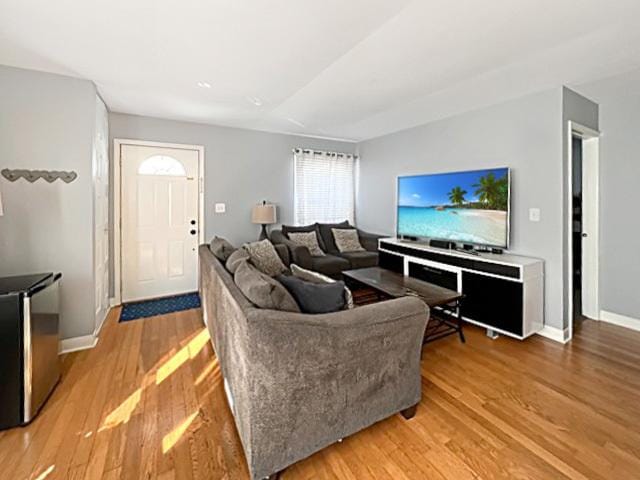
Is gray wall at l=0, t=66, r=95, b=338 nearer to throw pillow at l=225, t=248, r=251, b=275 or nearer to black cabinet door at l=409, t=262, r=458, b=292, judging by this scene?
throw pillow at l=225, t=248, r=251, b=275

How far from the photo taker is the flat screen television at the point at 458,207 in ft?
10.9

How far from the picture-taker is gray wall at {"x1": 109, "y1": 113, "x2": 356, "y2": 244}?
4.28m

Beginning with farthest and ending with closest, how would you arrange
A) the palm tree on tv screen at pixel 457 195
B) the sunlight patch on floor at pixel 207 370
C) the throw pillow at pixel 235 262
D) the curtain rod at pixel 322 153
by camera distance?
the curtain rod at pixel 322 153
the palm tree on tv screen at pixel 457 195
the sunlight patch on floor at pixel 207 370
the throw pillow at pixel 235 262

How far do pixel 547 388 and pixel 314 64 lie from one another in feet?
A: 9.84

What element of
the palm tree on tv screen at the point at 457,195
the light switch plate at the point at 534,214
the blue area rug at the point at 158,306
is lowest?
the blue area rug at the point at 158,306

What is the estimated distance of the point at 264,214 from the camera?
4.67 m

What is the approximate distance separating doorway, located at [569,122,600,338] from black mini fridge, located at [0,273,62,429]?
15.7 feet

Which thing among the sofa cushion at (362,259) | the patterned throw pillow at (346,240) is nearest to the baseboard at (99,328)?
the sofa cushion at (362,259)

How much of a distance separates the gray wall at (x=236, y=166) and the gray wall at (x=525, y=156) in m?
2.27

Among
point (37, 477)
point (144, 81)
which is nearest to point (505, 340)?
point (37, 477)

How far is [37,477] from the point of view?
1.52m

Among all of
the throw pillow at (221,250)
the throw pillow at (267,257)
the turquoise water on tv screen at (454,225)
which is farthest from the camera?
the throw pillow at (267,257)

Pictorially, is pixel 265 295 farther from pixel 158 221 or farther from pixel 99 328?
pixel 158 221

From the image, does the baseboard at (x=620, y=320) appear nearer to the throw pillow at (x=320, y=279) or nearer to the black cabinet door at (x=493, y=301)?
the black cabinet door at (x=493, y=301)
